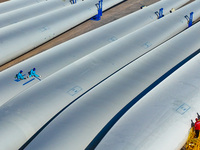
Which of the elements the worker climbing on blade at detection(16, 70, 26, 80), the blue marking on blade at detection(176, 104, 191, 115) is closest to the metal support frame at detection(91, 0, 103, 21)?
the worker climbing on blade at detection(16, 70, 26, 80)

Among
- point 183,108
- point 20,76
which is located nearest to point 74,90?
point 20,76

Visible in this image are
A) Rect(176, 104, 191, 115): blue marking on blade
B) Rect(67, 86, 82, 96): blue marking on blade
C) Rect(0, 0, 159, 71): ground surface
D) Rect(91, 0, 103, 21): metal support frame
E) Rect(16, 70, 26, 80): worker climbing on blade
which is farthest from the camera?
Rect(91, 0, 103, 21): metal support frame

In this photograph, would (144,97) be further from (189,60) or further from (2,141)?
(2,141)

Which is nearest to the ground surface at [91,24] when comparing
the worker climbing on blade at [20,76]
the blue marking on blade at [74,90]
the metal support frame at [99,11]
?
the metal support frame at [99,11]

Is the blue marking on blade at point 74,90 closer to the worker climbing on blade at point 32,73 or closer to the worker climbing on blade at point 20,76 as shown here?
the worker climbing on blade at point 32,73

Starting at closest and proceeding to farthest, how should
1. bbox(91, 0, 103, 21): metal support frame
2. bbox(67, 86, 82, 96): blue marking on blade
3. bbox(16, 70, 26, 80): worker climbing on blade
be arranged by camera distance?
bbox(67, 86, 82, 96): blue marking on blade → bbox(16, 70, 26, 80): worker climbing on blade → bbox(91, 0, 103, 21): metal support frame

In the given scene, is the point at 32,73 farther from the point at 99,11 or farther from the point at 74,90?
the point at 99,11

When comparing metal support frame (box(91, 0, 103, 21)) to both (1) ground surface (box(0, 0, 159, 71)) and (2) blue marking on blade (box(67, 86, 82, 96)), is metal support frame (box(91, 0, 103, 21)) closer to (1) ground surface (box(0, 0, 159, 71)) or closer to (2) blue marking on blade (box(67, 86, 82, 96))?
(1) ground surface (box(0, 0, 159, 71))

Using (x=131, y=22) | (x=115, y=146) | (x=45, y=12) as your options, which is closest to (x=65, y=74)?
(x=115, y=146)
